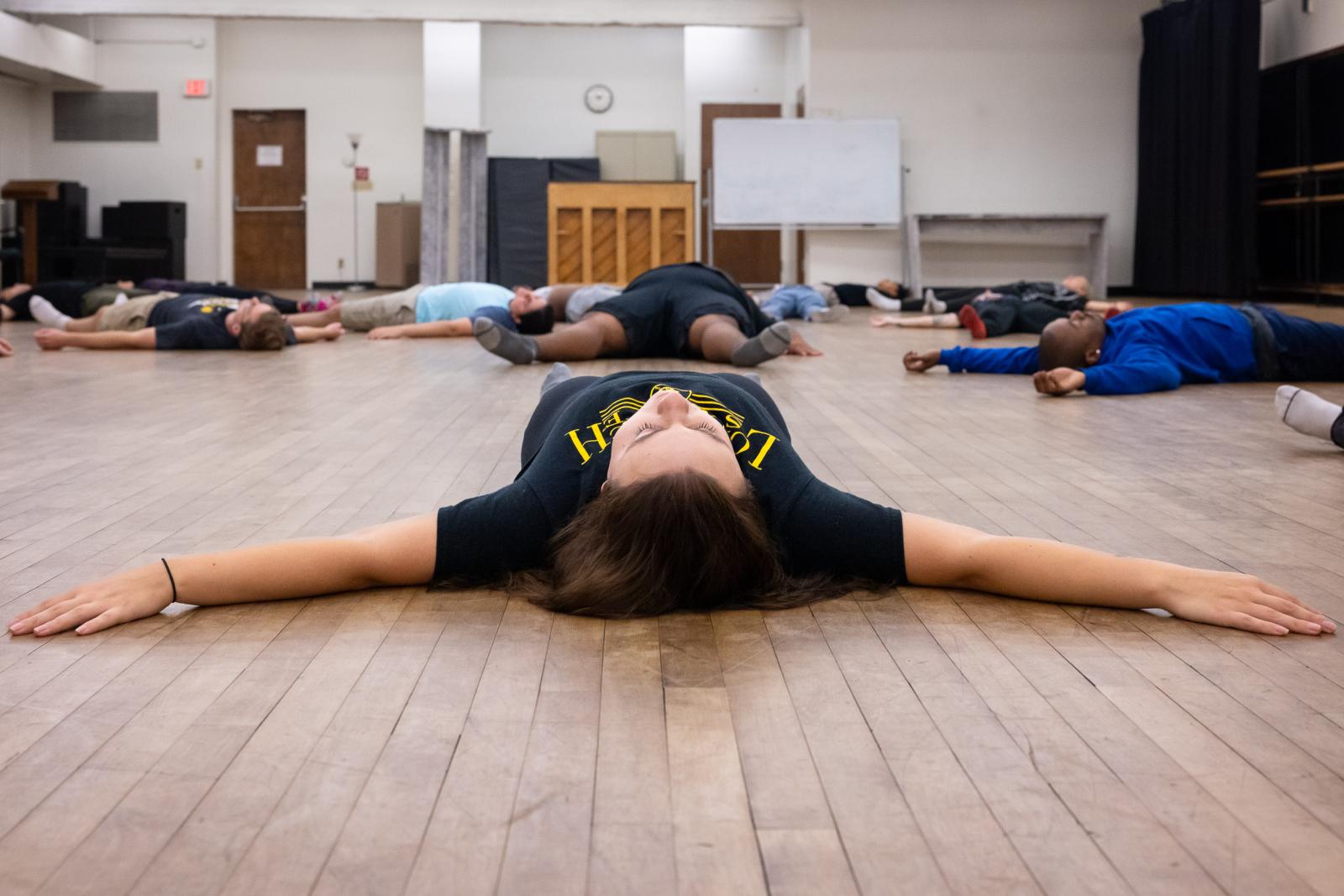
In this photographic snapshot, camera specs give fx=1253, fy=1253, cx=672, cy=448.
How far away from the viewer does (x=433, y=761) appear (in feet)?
4.12

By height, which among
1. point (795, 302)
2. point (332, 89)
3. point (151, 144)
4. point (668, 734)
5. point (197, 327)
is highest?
point (332, 89)

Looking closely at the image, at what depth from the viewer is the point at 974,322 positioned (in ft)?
24.0

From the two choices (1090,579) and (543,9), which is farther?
(543,9)

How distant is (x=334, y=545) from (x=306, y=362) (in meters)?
4.11

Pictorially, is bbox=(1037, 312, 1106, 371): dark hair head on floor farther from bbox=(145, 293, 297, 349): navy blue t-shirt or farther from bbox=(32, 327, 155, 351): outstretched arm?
bbox=(32, 327, 155, 351): outstretched arm

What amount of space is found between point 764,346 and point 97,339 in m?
3.45

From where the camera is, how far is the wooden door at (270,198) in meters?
14.4

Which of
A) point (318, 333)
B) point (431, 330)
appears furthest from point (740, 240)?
point (318, 333)

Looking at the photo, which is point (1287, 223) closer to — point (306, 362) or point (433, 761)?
point (306, 362)

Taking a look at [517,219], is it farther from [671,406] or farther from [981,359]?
[671,406]

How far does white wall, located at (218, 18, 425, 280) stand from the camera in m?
14.2

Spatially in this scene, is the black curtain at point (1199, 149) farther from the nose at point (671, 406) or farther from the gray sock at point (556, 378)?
the nose at point (671, 406)

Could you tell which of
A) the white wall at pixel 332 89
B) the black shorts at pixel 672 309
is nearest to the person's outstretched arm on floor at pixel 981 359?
the black shorts at pixel 672 309

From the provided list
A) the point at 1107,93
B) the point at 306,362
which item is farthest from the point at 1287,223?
the point at 306,362
